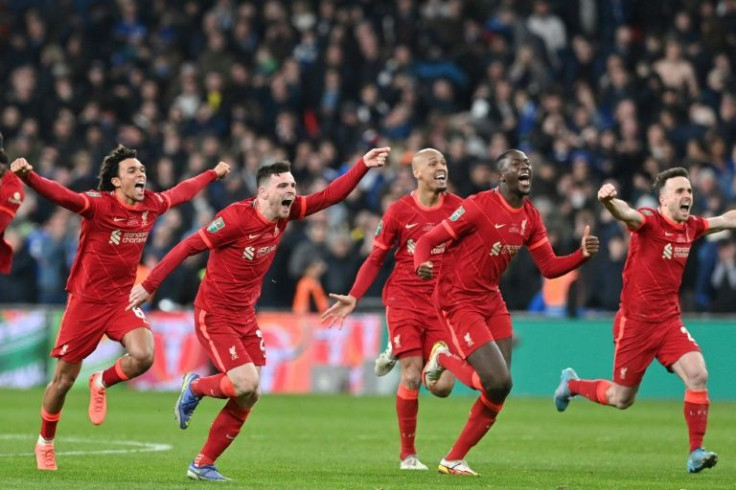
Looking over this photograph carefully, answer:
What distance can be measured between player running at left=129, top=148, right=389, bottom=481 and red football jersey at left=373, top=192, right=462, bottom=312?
1248 millimetres

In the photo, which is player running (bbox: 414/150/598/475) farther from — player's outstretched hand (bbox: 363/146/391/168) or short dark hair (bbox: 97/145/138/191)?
short dark hair (bbox: 97/145/138/191)

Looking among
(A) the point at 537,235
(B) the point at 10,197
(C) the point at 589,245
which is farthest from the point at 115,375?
(C) the point at 589,245

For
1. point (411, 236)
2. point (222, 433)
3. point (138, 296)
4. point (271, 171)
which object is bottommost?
point (222, 433)

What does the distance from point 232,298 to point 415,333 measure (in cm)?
204

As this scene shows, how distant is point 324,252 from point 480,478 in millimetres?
11786

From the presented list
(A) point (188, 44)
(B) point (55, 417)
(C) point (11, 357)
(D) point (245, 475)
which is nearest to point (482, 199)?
(D) point (245, 475)

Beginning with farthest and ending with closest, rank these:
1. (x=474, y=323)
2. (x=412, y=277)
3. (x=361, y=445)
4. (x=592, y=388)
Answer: (x=361, y=445) < (x=592, y=388) < (x=412, y=277) < (x=474, y=323)

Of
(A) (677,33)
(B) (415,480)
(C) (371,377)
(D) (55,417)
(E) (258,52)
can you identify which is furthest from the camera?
(E) (258,52)

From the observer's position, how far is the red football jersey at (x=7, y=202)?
41.2 ft

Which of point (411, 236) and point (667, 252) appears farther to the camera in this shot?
point (411, 236)

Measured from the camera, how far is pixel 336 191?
12.7 metres

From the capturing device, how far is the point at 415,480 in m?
12.0

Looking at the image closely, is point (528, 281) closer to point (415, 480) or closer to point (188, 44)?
point (188, 44)

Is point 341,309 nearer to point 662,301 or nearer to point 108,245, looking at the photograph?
A: point 108,245
